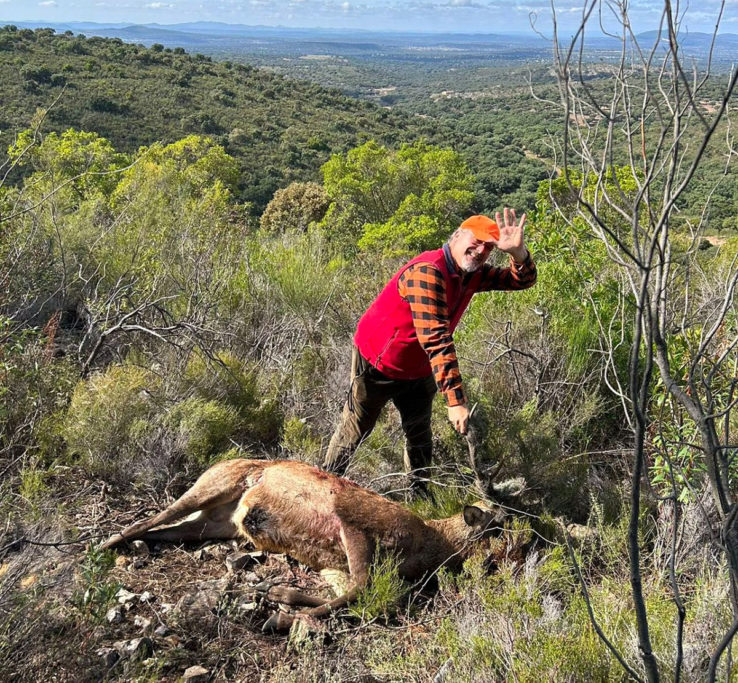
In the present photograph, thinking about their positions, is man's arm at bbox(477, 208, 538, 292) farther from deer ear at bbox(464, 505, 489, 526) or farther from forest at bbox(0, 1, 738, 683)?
deer ear at bbox(464, 505, 489, 526)

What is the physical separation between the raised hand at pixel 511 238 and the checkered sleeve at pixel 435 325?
0.39 meters

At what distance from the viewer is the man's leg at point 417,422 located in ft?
12.1

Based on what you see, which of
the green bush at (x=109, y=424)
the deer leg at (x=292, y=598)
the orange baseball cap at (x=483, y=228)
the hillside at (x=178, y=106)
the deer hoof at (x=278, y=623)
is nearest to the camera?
the deer hoof at (x=278, y=623)

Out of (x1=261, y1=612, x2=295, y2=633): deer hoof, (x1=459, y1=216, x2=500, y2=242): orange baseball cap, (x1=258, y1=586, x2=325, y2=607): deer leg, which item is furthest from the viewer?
(x1=459, y1=216, x2=500, y2=242): orange baseball cap

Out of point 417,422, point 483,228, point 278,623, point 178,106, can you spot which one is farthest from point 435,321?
point 178,106

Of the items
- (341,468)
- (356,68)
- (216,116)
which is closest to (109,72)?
(216,116)

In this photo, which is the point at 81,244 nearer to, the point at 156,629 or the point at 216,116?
the point at 156,629

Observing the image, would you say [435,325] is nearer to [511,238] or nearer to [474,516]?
[511,238]

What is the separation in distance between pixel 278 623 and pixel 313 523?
0.51 meters

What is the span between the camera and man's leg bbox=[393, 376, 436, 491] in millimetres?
3693

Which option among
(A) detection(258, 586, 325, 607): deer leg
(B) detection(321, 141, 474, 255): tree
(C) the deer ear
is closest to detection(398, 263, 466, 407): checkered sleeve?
(C) the deer ear

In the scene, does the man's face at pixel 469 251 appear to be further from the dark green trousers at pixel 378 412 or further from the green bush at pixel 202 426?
the green bush at pixel 202 426

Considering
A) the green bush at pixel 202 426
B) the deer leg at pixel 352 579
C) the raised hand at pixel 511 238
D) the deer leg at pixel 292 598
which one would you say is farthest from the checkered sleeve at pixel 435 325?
the green bush at pixel 202 426

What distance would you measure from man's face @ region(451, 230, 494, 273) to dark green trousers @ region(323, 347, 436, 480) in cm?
80
